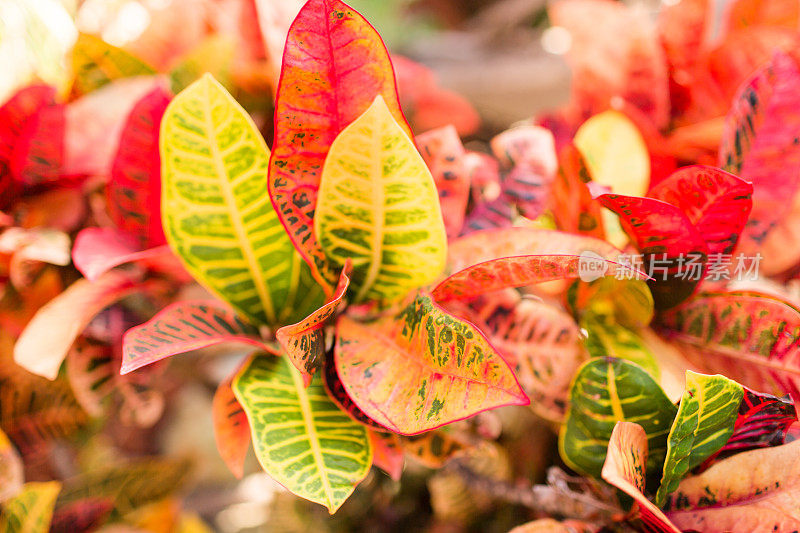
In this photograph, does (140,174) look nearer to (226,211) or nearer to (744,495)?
(226,211)

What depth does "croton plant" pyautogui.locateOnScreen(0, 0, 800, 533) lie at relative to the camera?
340 mm

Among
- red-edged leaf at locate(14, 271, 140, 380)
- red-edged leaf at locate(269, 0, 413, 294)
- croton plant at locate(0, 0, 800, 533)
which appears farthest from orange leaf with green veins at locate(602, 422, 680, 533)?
red-edged leaf at locate(14, 271, 140, 380)

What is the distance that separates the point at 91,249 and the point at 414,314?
0.28 meters

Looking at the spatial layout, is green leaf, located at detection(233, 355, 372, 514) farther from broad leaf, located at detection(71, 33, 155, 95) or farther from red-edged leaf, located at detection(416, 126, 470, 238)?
broad leaf, located at detection(71, 33, 155, 95)

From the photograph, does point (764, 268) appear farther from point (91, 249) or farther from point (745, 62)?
point (91, 249)

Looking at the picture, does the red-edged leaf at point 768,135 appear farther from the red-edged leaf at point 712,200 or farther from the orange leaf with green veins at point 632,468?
the orange leaf with green veins at point 632,468

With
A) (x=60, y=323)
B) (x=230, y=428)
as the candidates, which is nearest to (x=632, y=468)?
(x=230, y=428)

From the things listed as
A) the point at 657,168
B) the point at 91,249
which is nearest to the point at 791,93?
the point at 657,168

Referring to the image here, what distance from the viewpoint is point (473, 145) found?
100 centimetres

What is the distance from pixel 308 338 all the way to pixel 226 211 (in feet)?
0.39

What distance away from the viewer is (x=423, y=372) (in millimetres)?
346

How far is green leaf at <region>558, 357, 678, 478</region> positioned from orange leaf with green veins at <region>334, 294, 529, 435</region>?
0.31ft

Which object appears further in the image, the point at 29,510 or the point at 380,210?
the point at 29,510

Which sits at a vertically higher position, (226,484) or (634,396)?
(634,396)
